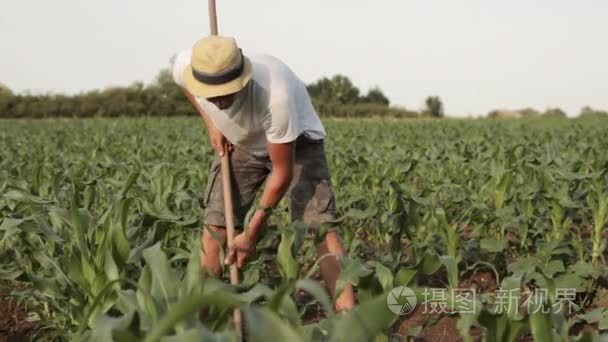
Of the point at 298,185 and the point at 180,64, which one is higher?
the point at 180,64

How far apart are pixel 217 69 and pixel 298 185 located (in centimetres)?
114

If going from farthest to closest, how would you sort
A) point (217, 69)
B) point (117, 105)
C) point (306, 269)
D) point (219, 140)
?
point (117, 105) < point (306, 269) < point (219, 140) < point (217, 69)

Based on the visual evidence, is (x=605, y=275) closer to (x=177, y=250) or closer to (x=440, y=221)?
(x=440, y=221)

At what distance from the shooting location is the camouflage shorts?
3592 millimetres

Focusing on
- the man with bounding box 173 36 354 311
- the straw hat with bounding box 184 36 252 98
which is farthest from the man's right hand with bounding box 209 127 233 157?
the straw hat with bounding box 184 36 252 98

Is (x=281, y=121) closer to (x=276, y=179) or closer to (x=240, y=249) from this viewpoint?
(x=276, y=179)

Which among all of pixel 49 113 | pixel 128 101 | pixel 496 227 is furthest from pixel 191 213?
pixel 128 101

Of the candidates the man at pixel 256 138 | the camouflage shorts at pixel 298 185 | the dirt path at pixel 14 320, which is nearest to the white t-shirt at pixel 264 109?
the man at pixel 256 138

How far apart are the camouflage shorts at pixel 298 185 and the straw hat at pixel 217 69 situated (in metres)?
0.92

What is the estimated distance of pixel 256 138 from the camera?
338cm

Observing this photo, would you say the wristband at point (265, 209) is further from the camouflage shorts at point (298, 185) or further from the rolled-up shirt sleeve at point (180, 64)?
the rolled-up shirt sleeve at point (180, 64)

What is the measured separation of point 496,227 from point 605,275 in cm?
147

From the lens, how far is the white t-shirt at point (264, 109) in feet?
9.74

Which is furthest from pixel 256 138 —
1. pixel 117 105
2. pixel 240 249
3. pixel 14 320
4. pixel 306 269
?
pixel 117 105
